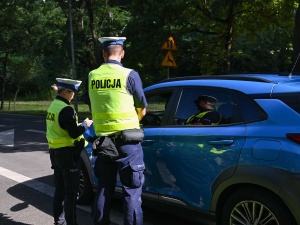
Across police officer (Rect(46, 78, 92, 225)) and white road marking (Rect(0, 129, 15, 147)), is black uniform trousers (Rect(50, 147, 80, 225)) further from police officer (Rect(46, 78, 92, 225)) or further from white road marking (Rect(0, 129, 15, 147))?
white road marking (Rect(0, 129, 15, 147))

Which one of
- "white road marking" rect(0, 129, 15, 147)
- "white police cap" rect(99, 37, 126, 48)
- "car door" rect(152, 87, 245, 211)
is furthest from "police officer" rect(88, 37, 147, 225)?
"white road marking" rect(0, 129, 15, 147)

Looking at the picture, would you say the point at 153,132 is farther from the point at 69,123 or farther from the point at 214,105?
the point at 69,123

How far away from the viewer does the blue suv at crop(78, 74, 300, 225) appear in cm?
319

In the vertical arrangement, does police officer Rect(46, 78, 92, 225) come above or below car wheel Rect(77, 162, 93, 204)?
above

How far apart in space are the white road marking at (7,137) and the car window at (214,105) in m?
8.22

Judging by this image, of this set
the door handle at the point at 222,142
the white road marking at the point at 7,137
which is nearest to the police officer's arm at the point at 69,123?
the door handle at the point at 222,142

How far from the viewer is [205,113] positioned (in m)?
4.00

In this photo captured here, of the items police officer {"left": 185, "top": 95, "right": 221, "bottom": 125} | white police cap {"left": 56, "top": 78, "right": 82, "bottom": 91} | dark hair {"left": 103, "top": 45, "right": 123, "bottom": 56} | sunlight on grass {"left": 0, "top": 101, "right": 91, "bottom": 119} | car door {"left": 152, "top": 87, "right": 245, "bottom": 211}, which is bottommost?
sunlight on grass {"left": 0, "top": 101, "right": 91, "bottom": 119}

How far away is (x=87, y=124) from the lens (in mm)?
4176

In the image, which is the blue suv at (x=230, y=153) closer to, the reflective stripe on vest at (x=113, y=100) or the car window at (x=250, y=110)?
the car window at (x=250, y=110)

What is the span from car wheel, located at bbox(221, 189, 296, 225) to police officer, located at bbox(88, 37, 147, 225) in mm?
786

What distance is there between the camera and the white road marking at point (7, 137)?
11597mm

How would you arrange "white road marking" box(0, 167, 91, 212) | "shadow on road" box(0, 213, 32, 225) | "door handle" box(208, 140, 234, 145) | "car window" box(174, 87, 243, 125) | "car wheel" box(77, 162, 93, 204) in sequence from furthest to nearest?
"white road marking" box(0, 167, 91, 212) → "car wheel" box(77, 162, 93, 204) → "shadow on road" box(0, 213, 32, 225) → "car window" box(174, 87, 243, 125) → "door handle" box(208, 140, 234, 145)

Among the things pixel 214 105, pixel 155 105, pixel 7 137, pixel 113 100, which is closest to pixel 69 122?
pixel 113 100
